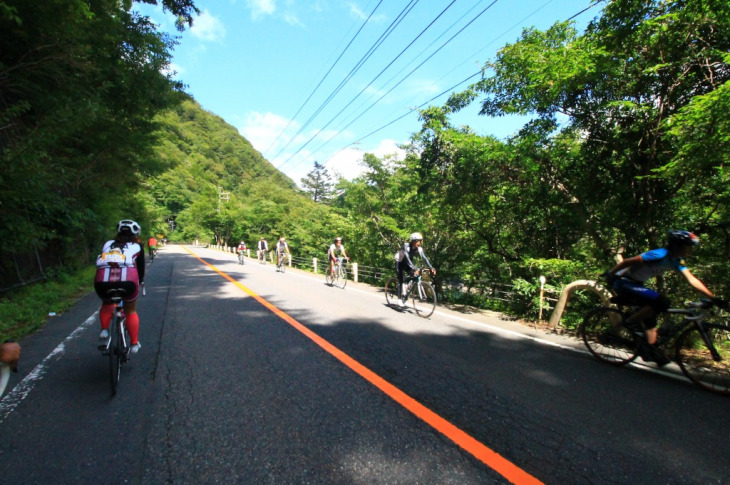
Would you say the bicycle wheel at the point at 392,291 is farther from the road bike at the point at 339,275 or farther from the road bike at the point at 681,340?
the road bike at the point at 681,340

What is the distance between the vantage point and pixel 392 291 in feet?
27.2

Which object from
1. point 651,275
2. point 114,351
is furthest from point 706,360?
point 114,351

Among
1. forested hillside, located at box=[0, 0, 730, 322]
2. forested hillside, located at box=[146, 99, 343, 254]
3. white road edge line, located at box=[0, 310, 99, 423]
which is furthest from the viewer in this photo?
forested hillside, located at box=[146, 99, 343, 254]

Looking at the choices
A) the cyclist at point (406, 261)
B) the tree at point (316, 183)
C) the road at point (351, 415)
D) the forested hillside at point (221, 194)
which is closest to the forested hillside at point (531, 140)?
the cyclist at point (406, 261)

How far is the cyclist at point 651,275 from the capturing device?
11.9 ft

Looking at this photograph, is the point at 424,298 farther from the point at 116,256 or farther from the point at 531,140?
the point at 116,256

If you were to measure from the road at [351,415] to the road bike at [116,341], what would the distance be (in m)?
0.22

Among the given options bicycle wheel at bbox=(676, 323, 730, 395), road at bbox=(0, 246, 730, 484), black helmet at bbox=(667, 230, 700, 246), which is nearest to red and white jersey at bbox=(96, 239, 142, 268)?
road at bbox=(0, 246, 730, 484)

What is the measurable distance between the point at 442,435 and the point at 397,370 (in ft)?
4.32

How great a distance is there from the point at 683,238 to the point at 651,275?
0.54 meters

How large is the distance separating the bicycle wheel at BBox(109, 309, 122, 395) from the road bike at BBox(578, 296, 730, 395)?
5.64 metres

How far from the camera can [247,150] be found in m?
120

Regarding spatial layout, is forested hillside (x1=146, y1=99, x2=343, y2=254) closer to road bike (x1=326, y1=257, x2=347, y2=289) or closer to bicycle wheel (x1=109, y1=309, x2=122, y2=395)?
road bike (x1=326, y1=257, x2=347, y2=289)

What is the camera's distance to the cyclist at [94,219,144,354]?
3582 mm
